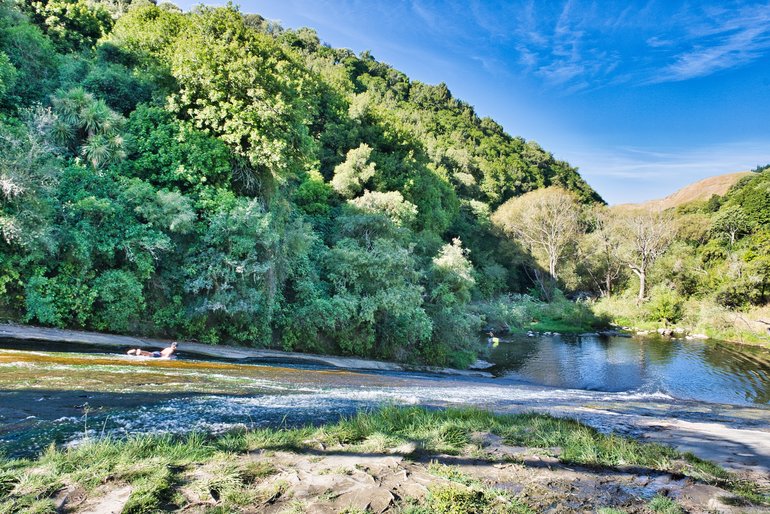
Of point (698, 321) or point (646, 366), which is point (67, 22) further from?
point (698, 321)

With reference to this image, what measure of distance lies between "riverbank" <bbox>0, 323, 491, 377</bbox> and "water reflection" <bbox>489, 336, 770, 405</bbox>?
31.4 feet

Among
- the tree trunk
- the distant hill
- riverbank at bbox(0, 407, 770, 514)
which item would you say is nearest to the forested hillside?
riverbank at bbox(0, 407, 770, 514)

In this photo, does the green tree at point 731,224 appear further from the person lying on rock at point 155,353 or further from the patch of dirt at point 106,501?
the patch of dirt at point 106,501

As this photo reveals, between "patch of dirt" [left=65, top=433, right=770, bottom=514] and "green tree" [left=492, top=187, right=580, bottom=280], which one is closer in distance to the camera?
"patch of dirt" [left=65, top=433, right=770, bottom=514]

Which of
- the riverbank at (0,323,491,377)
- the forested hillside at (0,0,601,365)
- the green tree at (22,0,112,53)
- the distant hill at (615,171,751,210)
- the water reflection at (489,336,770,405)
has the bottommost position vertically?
the water reflection at (489,336,770,405)

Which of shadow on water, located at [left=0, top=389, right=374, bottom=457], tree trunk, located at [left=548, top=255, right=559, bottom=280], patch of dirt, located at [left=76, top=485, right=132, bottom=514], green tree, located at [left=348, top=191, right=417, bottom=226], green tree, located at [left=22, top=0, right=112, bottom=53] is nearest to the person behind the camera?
patch of dirt, located at [left=76, top=485, right=132, bottom=514]

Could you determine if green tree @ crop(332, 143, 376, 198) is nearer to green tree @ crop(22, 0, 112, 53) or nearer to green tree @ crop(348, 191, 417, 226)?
green tree @ crop(348, 191, 417, 226)

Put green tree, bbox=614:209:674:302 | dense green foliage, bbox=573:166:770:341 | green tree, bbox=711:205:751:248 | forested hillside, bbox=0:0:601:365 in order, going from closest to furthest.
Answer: forested hillside, bbox=0:0:601:365 < dense green foliage, bbox=573:166:770:341 < green tree, bbox=614:209:674:302 < green tree, bbox=711:205:751:248

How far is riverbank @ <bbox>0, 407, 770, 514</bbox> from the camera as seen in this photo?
151 inches

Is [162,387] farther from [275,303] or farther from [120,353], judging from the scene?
[275,303]

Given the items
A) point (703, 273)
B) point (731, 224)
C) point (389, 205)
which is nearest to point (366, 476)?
point (389, 205)

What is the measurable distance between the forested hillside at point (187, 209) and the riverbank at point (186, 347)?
0.51 meters

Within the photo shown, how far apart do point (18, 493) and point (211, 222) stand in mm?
12642

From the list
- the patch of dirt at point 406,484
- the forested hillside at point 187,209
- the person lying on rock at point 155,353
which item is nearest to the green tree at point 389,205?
the forested hillside at point 187,209
